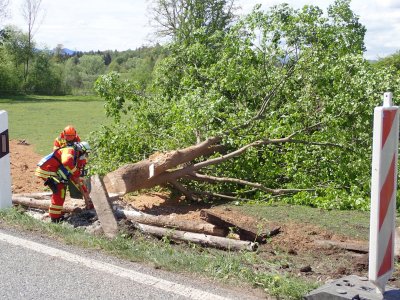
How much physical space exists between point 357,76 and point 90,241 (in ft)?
16.6

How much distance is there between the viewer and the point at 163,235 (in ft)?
16.8

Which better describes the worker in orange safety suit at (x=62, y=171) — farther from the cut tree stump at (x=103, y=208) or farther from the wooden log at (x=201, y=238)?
the wooden log at (x=201, y=238)

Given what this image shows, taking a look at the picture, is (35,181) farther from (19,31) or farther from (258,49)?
(19,31)

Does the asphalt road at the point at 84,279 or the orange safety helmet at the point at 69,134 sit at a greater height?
the orange safety helmet at the point at 69,134

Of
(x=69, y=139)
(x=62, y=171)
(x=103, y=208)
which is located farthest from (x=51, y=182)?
(x=103, y=208)

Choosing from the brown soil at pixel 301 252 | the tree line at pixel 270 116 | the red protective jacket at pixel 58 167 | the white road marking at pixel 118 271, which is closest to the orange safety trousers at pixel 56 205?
the red protective jacket at pixel 58 167

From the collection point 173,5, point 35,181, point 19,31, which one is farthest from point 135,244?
point 19,31

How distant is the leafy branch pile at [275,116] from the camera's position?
7922 millimetres

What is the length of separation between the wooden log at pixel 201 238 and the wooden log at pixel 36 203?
1175 mm

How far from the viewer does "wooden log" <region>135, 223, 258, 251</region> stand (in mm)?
4766

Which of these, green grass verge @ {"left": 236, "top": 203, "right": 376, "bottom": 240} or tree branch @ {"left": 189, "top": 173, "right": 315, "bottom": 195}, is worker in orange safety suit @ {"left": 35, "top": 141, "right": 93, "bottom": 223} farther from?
tree branch @ {"left": 189, "top": 173, "right": 315, "bottom": 195}

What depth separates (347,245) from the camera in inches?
192

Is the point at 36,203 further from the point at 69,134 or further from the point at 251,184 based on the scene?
the point at 251,184

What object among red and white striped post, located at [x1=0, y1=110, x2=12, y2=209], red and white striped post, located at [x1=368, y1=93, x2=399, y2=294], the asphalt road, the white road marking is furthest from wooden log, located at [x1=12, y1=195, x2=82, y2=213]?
red and white striped post, located at [x1=368, y1=93, x2=399, y2=294]
